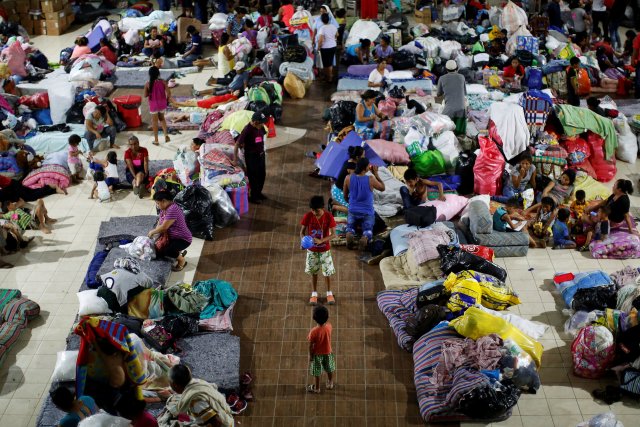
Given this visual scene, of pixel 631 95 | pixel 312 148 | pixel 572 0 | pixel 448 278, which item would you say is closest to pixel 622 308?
pixel 448 278

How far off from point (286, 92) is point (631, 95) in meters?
6.87

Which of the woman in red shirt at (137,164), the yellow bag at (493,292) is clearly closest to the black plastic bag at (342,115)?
the woman in red shirt at (137,164)

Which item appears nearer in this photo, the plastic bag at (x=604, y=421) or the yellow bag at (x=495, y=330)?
the plastic bag at (x=604, y=421)

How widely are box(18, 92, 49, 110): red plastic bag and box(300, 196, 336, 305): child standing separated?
765 centimetres

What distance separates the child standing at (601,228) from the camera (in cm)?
1100

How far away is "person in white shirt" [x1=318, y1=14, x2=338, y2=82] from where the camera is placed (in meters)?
17.0

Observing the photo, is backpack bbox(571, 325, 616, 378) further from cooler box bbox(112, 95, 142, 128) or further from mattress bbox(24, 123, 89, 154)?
cooler box bbox(112, 95, 142, 128)

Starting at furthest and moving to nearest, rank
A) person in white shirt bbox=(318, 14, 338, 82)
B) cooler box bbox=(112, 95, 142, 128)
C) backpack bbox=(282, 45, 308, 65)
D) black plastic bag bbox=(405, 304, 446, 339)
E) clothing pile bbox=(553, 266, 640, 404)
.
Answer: person in white shirt bbox=(318, 14, 338, 82) → backpack bbox=(282, 45, 308, 65) → cooler box bbox=(112, 95, 142, 128) → black plastic bag bbox=(405, 304, 446, 339) → clothing pile bbox=(553, 266, 640, 404)

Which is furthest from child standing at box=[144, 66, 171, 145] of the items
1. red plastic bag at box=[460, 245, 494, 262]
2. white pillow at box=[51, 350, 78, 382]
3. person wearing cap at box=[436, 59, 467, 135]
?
white pillow at box=[51, 350, 78, 382]

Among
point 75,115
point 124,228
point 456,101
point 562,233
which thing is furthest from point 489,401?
point 75,115

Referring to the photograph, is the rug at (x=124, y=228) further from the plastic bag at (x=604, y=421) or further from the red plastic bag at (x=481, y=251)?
the plastic bag at (x=604, y=421)

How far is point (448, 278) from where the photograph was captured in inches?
385

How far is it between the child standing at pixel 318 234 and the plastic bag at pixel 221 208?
2.27 meters

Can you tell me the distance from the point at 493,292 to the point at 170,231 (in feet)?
13.5
